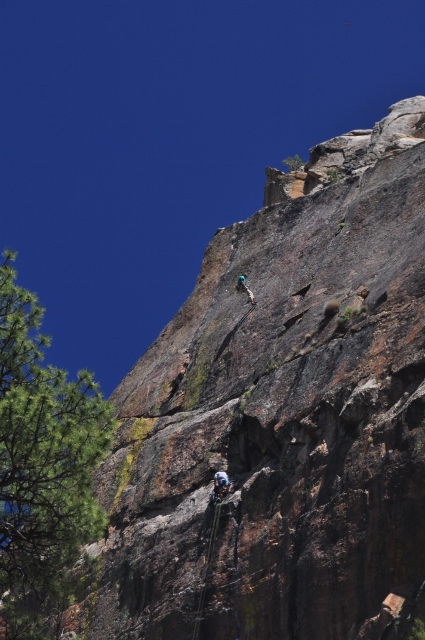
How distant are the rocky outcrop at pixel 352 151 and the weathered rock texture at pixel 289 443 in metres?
1.27

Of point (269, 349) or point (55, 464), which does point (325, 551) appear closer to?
point (55, 464)

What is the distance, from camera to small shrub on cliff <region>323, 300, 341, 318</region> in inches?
837

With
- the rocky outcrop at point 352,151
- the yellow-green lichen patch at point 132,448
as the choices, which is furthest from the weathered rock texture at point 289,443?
the rocky outcrop at point 352,151

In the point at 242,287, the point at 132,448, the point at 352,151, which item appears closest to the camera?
the point at 132,448

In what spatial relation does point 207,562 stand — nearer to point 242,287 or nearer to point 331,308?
point 331,308

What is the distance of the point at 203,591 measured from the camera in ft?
60.1

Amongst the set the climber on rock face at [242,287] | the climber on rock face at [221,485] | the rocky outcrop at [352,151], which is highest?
the rocky outcrop at [352,151]

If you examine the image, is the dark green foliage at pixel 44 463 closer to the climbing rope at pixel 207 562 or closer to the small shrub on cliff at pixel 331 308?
the climbing rope at pixel 207 562

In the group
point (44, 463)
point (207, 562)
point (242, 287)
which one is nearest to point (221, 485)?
point (207, 562)

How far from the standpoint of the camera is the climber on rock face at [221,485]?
1969 centimetres

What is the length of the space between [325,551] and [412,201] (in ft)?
32.2

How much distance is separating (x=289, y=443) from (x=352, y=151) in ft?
49.5

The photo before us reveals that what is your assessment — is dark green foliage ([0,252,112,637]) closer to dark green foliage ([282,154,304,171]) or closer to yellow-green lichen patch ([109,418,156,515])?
yellow-green lichen patch ([109,418,156,515])

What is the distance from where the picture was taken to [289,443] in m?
19.1
